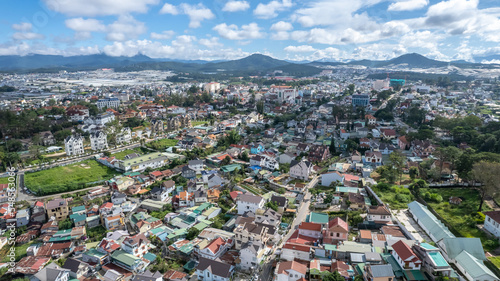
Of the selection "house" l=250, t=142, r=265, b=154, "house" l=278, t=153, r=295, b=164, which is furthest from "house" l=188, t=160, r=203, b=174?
"house" l=278, t=153, r=295, b=164

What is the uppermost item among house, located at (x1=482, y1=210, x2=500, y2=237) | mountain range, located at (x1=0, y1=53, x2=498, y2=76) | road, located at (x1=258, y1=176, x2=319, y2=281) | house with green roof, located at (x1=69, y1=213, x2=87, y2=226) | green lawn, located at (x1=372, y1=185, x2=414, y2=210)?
mountain range, located at (x1=0, y1=53, x2=498, y2=76)

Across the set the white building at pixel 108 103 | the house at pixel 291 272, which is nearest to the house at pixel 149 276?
the house at pixel 291 272

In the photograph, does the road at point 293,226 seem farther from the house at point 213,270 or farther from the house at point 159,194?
the house at point 159,194

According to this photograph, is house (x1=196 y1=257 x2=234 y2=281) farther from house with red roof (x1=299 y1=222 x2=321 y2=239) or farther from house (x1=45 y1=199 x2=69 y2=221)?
house (x1=45 y1=199 x2=69 y2=221)

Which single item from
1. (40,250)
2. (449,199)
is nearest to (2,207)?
(40,250)

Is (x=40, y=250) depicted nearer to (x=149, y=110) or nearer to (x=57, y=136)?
(x=57, y=136)

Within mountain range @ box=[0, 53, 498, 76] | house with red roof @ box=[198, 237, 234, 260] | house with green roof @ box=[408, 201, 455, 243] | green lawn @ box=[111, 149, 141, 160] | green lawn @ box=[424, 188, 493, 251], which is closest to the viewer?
house with red roof @ box=[198, 237, 234, 260]
